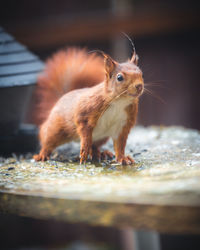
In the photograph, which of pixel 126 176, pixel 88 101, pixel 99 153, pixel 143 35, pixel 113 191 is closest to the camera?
pixel 113 191

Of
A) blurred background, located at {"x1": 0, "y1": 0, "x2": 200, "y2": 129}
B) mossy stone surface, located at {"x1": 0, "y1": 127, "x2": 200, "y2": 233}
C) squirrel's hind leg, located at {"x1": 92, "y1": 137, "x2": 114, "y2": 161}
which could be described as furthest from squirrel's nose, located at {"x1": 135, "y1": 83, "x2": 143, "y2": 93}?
blurred background, located at {"x1": 0, "y1": 0, "x2": 200, "y2": 129}

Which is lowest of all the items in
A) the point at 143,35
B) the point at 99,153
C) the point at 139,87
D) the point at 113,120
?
the point at 99,153

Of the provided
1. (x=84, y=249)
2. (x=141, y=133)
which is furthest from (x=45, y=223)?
(x=141, y=133)

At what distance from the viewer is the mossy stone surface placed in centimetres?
85

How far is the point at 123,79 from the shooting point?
46.9 inches

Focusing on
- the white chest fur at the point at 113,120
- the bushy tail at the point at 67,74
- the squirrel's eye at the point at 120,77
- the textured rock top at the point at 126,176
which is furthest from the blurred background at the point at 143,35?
the squirrel's eye at the point at 120,77

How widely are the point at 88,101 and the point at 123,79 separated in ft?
0.60

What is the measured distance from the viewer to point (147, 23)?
2.25 meters

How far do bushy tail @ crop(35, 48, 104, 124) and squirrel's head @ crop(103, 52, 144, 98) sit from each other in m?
0.34

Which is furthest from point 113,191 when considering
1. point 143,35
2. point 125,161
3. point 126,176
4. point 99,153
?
point 143,35

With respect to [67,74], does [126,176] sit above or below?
below

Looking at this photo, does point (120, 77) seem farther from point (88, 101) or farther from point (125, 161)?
point (125, 161)

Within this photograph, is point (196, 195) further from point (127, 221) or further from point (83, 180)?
point (83, 180)

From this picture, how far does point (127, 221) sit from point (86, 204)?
0.36 feet
